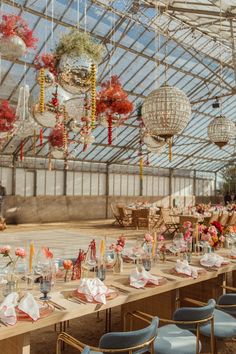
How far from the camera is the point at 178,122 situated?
3.63 meters

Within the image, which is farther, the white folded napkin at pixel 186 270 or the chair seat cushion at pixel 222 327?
the white folded napkin at pixel 186 270

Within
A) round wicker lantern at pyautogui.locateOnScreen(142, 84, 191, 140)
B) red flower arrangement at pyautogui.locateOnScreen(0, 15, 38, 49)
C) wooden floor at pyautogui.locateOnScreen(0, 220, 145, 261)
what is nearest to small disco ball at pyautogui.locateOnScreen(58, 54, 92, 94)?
round wicker lantern at pyautogui.locateOnScreen(142, 84, 191, 140)

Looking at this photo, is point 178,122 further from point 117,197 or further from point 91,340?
point 117,197

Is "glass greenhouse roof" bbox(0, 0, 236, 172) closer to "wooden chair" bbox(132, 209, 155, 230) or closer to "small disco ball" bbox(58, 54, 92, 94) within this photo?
"small disco ball" bbox(58, 54, 92, 94)

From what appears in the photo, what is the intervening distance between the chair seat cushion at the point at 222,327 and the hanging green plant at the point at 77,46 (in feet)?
9.32

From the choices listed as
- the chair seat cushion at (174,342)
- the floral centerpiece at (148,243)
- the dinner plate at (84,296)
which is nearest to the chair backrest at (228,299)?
the chair seat cushion at (174,342)

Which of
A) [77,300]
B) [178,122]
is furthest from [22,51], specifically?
[77,300]

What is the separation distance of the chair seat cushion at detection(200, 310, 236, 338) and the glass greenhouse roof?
4424 mm

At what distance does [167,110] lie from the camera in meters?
3.57

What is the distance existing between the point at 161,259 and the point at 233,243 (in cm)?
139

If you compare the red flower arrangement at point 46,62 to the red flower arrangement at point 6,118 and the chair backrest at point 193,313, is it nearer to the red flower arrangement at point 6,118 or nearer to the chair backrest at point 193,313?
the red flower arrangement at point 6,118

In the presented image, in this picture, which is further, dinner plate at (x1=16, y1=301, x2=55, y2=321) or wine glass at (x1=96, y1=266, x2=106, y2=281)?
wine glass at (x1=96, y1=266, x2=106, y2=281)

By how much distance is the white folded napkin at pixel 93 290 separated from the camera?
2553 mm

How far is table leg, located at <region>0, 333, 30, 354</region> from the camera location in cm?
226
